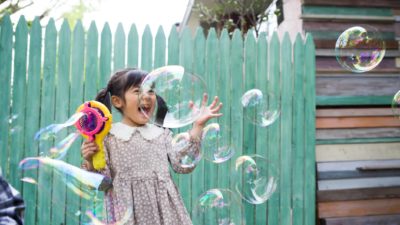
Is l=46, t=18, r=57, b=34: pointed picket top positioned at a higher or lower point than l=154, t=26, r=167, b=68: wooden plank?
higher

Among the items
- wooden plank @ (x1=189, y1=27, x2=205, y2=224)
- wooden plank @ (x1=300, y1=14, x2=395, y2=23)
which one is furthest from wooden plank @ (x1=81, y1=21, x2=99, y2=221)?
wooden plank @ (x1=300, y1=14, x2=395, y2=23)

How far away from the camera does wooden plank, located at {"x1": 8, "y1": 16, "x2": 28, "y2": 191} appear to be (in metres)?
4.10

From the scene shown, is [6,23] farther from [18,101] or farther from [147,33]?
[147,33]

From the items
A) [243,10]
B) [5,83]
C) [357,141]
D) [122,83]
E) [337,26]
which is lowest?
[357,141]

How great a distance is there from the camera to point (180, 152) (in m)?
2.85

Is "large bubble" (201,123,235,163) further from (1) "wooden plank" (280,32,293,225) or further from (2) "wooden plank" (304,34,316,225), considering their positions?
(2) "wooden plank" (304,34,316,225)

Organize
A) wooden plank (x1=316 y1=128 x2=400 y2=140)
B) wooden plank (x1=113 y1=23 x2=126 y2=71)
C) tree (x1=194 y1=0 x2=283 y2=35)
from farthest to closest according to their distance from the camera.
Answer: tree (x1=194 y1=0 x2=283 y2=35) → wooden plank (x1=316 y1=128 x2=400 y2=140) → wooden plank (x1=113 y1=23 x2=126 y2=71)

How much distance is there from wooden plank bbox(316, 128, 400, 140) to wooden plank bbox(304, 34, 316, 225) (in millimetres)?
158

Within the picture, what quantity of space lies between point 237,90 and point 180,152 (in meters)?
1.77

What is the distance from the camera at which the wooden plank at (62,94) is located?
4.14 meters

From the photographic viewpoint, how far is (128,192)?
259 centimetres

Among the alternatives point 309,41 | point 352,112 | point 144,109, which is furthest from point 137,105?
point 352,112

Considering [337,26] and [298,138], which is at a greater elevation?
[337,26]

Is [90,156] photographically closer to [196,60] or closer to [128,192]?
[128,192]
